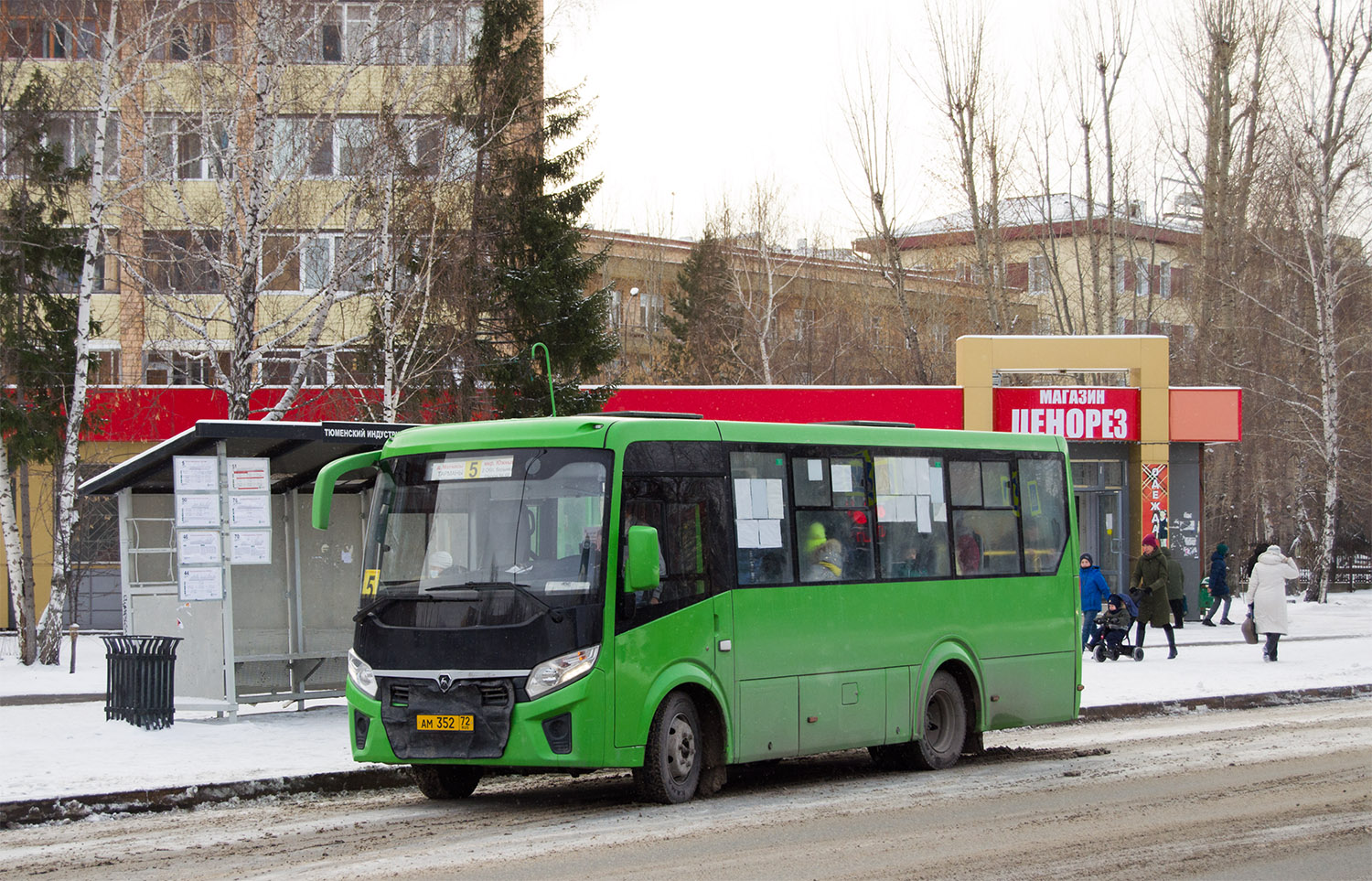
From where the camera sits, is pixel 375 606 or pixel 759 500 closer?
pixel 375 606

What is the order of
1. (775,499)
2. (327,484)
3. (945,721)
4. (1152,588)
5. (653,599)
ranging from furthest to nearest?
(1152,588) → (945,721) → (775,499) → (327,484) → (653,599)

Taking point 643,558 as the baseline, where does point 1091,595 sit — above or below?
below

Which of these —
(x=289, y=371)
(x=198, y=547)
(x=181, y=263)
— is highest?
(x=181, y=263)

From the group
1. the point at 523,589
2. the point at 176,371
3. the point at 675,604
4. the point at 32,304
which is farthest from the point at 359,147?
the point at 523,589

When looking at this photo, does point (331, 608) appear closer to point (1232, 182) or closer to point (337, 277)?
point (337, 277)

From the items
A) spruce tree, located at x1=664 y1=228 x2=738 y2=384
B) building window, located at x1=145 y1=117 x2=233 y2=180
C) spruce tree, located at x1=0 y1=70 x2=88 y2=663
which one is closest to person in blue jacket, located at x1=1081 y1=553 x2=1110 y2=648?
building window, located at x1=145 y1=117 x2=233 y2=180

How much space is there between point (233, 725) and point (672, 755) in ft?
18.9

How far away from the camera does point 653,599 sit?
34.2 feet

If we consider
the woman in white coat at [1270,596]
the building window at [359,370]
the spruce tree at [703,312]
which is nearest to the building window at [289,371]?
the building window at [359,370]

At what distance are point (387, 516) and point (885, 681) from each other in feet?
13.8

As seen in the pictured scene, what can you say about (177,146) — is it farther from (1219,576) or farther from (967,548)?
(1219,576)

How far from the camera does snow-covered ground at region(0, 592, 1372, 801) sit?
11.5m

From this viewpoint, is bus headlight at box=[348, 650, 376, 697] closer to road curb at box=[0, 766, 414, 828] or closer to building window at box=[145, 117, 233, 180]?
road curb at box=[0, 766, 414, 828]

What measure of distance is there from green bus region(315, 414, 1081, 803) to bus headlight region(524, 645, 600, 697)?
0.04ft
